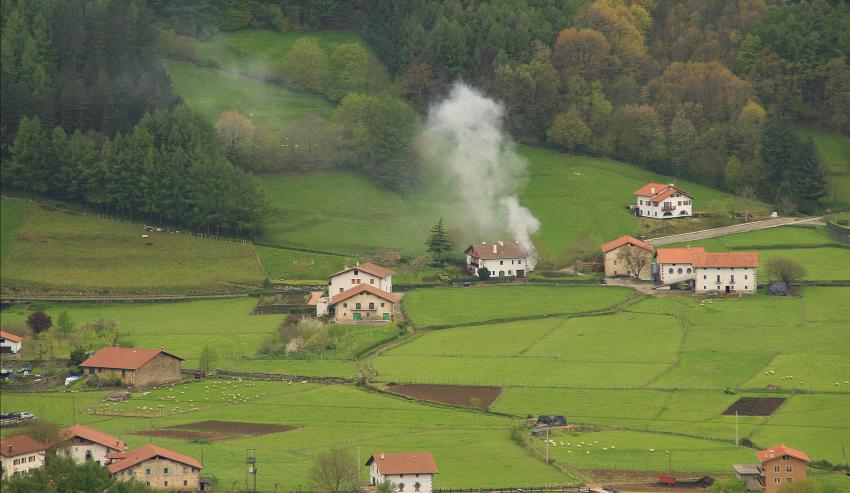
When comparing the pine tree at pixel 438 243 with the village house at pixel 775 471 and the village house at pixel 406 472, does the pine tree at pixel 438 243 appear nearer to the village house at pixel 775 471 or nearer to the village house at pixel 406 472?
the village house at pixel 406 472

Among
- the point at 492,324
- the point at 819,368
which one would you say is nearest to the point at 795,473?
the point at 819,368

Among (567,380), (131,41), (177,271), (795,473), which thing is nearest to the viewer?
(795,473)

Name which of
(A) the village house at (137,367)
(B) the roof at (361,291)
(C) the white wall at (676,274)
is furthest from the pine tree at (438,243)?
(A) the village house at (137,367)

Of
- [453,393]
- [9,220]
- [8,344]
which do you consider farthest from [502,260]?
[8,344]

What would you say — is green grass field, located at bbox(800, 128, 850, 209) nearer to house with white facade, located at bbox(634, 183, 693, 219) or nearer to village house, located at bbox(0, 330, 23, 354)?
house with white facade, located at bbox(634, 183, 693, 219)

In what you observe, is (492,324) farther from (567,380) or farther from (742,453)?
(742,453)

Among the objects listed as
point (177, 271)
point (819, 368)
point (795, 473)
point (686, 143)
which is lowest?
point (795, 473)

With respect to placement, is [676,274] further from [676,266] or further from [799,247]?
[799,247]

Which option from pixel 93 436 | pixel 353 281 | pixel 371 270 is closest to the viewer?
pixel 93 436
